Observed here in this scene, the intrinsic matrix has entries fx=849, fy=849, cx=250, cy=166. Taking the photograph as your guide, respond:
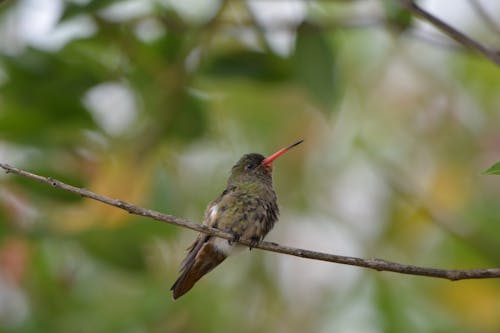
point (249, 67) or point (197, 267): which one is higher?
point (249, 67)

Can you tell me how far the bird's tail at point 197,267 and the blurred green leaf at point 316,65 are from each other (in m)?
0.77

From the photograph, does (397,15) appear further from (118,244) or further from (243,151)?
(243,151)

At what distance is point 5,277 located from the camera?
486cm

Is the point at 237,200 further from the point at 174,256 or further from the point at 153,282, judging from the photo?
the point at 174,256

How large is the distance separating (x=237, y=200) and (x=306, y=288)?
1918 millimetres

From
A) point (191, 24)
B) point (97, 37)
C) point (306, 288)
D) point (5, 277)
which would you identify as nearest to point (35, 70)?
point (97, 37)

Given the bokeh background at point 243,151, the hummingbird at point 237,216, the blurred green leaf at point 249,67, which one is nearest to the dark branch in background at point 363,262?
the hummingbird at point 237,216

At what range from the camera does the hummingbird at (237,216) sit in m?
3.39

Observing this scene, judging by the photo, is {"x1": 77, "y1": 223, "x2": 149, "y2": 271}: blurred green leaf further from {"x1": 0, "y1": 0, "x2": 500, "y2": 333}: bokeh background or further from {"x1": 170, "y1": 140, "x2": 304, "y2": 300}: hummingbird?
{"x1": 170, "y1": 140, "x2": 304, "y2": 300}: hummingbird

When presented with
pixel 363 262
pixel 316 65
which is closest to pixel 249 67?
pixel 316 65

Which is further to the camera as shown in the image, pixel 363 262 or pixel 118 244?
pixel 118 244

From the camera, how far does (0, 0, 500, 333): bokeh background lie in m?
3.97

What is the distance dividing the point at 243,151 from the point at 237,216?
188 centimetres

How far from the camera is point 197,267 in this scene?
3.45 meters
